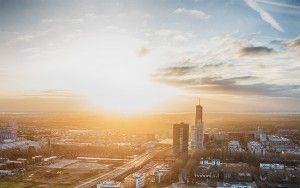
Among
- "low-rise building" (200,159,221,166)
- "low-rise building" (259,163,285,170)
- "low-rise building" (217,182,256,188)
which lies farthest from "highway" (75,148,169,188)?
"low-rise building" (259,163,285,170)

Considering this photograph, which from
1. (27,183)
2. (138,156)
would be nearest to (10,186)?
(27,183)

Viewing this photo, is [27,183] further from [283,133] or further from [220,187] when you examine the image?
[283,133]

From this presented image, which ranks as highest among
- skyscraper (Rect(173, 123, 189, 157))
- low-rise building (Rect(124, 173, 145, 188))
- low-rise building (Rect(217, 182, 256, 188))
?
skyscraper (Rect(173, 123, 189, 157))

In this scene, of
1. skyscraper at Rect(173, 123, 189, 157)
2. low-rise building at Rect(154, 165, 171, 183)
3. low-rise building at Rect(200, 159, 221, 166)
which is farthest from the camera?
skyscraper at Rect(173, 123, 189, 157)

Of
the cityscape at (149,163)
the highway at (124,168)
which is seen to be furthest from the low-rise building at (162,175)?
the highway at (124,168)

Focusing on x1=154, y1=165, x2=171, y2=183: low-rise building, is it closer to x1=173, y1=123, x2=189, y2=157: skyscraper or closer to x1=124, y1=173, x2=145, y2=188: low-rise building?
x1=124, y1=173, x2=145, y2=188: low-rise building

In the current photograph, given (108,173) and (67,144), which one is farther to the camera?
(67,144)

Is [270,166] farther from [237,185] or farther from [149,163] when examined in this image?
[149,163]
